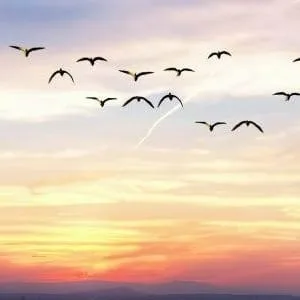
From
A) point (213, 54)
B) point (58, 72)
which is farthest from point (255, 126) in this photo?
point (58, 72)

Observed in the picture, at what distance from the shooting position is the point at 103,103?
16175cm

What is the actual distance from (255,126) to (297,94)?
8370 millimetres

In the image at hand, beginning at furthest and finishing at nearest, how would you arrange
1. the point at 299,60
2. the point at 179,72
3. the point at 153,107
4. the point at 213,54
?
1. the point at 213,54
2. the point at 179,72
3. the point at 299,60
4. the point at 153,107

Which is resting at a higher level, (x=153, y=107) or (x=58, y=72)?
(x=58, y=72)

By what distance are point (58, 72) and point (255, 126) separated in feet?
110

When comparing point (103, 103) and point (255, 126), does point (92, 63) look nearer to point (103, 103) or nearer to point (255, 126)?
point (103, 103)

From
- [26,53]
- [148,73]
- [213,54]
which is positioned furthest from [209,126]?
[26,53]

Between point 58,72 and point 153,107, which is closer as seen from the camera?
point 153,107

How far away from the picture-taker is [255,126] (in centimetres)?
15338

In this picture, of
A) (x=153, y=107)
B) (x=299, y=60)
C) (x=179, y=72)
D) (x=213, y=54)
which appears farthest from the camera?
(x=213, y=54)

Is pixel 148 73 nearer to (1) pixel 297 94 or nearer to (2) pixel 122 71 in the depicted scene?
(2) pixel 122 71

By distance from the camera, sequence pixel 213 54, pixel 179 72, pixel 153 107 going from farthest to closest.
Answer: pixel 213 54, pixel 179 72, pixel 153 107

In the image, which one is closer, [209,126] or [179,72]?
[179,72]

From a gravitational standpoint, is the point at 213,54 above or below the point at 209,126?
above
